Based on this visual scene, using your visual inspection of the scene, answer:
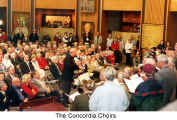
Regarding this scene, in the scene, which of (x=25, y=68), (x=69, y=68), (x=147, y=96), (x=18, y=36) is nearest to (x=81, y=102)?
(x=147, y=96)

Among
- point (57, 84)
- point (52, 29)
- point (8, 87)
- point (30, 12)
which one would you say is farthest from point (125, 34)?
point (8, 87)

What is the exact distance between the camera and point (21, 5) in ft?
55.4

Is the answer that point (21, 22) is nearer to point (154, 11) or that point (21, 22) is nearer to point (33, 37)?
point (33, 37)

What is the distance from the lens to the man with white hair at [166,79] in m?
6.01

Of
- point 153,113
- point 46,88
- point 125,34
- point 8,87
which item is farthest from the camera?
point 125,34

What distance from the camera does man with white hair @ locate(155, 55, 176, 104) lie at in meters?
6.01

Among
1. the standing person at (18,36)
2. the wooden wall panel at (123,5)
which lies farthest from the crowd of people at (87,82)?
the wooden wall panel at (123,5)

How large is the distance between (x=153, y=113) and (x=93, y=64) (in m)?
4.60

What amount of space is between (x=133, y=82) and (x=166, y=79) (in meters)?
0.72

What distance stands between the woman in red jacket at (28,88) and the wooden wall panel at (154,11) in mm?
8866

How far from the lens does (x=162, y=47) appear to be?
13250mm

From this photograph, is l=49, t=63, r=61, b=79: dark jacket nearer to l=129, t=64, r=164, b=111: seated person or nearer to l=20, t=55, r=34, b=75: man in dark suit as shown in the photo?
l=20, t=55, r=34, b=75: man in dark suit

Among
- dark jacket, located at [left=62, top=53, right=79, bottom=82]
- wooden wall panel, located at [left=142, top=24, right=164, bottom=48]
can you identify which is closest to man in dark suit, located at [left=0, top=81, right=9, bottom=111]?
dark jacket, located at [left=62, top=53, right=79, bottom=82]

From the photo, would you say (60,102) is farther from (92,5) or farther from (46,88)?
(92,5)
